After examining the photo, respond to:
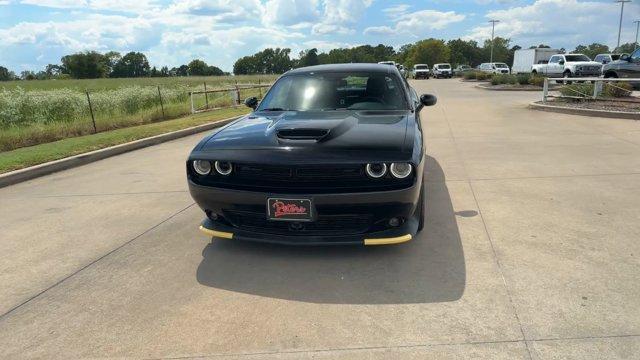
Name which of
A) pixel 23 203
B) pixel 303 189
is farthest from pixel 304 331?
pixel 23 203


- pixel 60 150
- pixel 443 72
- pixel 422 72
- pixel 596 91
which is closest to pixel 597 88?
pixel 596 91

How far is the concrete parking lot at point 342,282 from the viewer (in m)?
2.61

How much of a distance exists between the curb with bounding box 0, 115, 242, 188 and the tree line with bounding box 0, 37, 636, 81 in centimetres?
8375

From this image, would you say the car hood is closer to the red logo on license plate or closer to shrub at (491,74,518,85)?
the red logo on license plate

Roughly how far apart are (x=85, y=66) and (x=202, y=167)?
5579 inches

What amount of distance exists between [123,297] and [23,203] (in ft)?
11.5

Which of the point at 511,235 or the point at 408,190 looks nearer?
the point at 408,190

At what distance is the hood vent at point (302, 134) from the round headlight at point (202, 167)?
60 centimetres

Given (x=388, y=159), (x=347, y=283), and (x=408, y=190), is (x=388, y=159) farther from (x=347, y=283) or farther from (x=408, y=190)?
(x=347, y=283)

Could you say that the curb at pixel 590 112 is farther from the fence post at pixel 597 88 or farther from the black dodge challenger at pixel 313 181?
the black dodge challenger at pixel 313 181

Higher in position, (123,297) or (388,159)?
(388,159)

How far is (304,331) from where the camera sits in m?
2.73

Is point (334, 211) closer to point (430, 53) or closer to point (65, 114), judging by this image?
point (65, 114)

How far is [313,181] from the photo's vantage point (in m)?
3.31
